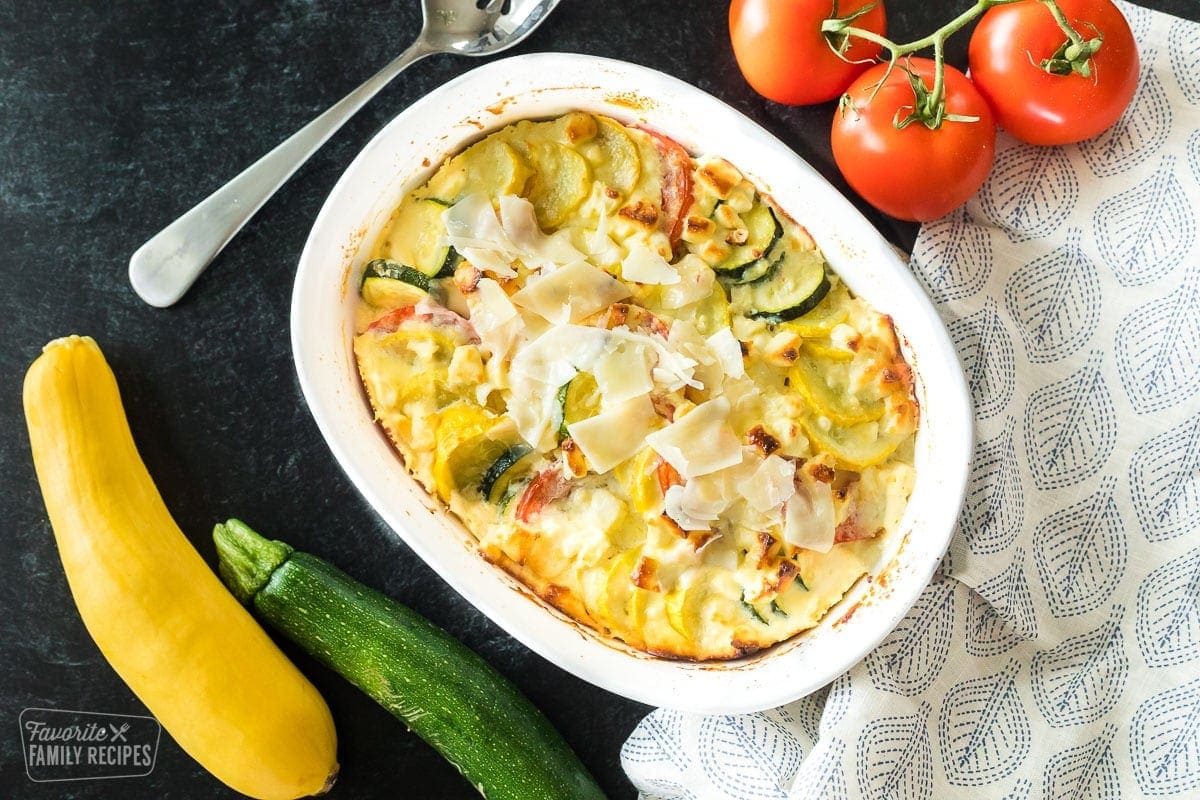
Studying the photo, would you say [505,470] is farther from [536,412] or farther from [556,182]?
[556,182]

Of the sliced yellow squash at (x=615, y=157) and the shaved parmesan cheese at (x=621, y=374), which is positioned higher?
the sliced yellow squash at (x=615, y=157)

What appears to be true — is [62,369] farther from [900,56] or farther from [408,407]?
[900,56]

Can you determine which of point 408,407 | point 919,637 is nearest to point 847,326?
point 919,637

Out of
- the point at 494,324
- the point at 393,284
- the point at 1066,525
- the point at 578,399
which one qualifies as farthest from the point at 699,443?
the point at 1066,525

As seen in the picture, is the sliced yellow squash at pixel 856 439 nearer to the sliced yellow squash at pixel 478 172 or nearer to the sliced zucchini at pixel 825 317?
the sliced zucchini at pixel 825 317

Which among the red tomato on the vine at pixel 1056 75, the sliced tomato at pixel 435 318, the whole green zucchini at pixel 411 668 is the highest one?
the red tomato on the vine at pixel 1056 75

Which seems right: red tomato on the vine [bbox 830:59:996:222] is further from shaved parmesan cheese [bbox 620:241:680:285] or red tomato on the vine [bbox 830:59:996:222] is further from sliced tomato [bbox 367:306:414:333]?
sliced tomato [bbox 367:306:414:333]

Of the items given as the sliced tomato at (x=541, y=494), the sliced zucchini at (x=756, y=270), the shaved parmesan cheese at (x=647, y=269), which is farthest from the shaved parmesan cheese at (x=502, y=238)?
the sliced tomato at (x=541, y=494)
